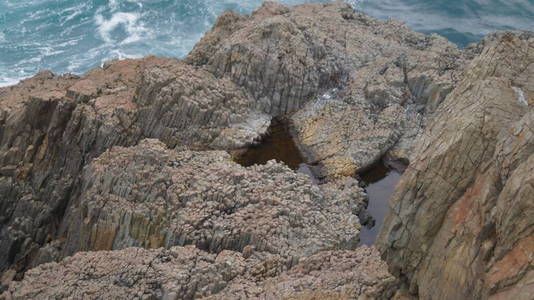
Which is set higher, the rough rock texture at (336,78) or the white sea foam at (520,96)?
the white sea foam at (520,96)

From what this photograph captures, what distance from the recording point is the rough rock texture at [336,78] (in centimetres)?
3694

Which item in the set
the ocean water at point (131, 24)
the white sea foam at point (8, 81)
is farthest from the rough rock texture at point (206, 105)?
the ocean water at point (131, 24)

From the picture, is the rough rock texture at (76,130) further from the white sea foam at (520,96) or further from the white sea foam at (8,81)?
the white sea foam at (8,81)

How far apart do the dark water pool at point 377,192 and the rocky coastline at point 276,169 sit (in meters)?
0.75

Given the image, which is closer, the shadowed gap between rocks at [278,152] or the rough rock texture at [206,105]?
the shadowed gap between rocks at [278,152]

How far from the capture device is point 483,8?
3199 inches

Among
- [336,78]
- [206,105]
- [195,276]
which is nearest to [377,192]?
[336,78]

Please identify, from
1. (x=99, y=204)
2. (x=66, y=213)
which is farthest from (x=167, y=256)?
(x=66, y=213)

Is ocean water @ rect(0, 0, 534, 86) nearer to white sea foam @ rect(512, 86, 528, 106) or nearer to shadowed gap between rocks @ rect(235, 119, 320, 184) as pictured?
shadowed gap between rocks @ rect(235, 119, 320, 184)

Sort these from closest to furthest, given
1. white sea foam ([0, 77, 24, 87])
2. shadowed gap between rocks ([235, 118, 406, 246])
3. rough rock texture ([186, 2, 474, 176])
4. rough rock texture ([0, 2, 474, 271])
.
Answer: shadowed gap between rocks ([235, 118, 406, 246])
rough rock texture ([0, 2, 474, 271])
rough rock texture ([186, 2, 474, 176])
white sea foam ([0, 77, 24, 87])

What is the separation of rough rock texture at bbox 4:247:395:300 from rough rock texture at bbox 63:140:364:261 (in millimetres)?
2075

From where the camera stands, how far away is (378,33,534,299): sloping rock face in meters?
15.0

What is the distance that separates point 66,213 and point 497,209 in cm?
2824

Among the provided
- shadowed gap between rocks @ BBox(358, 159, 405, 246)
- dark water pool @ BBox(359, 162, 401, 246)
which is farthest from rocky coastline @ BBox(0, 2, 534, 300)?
dark water pool @ BBox(359, 162, 401, 246)
